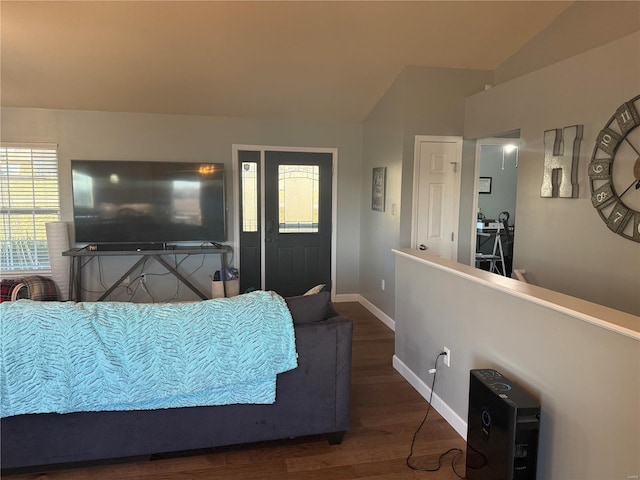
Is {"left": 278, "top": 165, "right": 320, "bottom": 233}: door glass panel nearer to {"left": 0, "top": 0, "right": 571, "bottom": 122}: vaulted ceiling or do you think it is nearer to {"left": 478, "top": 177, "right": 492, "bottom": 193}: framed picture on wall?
{"left": 0, "top": 0, "right": 571, "bottom": 122}: vaulted ceiling

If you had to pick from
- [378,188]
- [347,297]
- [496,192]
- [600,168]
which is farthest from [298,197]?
[496,192]

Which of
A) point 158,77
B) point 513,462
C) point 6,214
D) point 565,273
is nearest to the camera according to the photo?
point 513,462

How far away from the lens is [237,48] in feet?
12.9

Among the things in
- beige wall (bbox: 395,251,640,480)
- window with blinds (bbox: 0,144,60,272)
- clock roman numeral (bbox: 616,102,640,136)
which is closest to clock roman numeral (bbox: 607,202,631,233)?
clock roman numeral (bbox: 616,102,640,136)

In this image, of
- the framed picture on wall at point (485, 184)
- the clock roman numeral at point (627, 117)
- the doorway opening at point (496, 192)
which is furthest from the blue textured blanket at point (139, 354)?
the framed picture on wall at point (485, 184)

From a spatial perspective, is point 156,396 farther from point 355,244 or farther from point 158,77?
point 355,244

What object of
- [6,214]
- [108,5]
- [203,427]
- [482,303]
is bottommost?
[203,427]

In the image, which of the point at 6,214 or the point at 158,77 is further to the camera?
the point at 6,214

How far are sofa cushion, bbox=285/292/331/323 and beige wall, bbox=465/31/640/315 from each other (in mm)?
1946

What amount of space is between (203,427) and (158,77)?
3471mm

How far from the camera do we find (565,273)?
129 inches

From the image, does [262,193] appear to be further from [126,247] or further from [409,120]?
[409,120]

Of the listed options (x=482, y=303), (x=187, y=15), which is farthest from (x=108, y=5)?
(x=482, y=303)

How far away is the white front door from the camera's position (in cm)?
439
